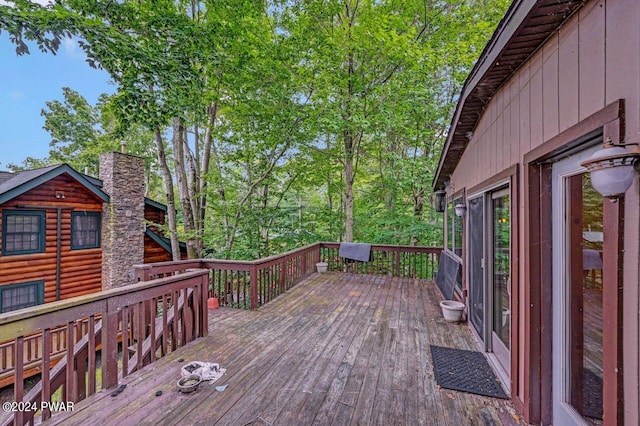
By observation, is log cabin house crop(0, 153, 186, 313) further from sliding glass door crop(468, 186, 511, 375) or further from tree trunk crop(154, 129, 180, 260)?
A: sliding glass door crop(468, 186, 511, 375)

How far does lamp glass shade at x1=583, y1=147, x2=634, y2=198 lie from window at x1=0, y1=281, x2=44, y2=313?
34.1ft

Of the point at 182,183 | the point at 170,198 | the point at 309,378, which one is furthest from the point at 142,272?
the point at 182,183

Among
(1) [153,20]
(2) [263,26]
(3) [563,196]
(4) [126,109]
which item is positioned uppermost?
(2) [263,26]

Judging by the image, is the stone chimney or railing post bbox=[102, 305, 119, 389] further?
the stone chimney

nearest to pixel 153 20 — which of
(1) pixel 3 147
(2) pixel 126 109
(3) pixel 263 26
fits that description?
(2) pixel 126 109

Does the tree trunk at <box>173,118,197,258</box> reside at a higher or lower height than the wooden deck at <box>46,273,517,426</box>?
higher

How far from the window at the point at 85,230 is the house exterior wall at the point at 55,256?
0.37 ft

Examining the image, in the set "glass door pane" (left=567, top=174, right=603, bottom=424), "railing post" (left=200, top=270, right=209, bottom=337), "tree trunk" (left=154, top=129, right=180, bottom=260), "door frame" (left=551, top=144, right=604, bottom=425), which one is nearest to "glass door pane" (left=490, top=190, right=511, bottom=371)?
"door frame" (left=551, top=144, right=604, bottom=425)

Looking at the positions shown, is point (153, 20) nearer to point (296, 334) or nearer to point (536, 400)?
point (296, 334)

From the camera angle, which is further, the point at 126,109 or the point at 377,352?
the point at 126,109

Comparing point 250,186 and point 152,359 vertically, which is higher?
point 250,186

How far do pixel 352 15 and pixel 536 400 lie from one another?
9.68 metres

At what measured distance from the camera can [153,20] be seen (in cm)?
543

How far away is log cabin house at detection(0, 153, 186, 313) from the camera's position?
6.88m
